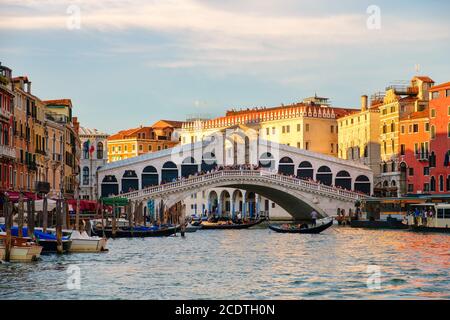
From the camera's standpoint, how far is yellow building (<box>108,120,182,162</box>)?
234 ft

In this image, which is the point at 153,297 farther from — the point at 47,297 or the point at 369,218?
the point at 369,218

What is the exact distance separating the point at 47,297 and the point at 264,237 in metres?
18.7

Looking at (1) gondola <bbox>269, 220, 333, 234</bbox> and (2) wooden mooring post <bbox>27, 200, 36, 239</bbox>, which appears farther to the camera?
(1) gondola <bbox>269, 220, 333, 234</bbox>

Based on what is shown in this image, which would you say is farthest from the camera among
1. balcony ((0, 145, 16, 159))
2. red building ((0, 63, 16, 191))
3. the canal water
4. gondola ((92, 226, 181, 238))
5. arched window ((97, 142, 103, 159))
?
Result: arched window ((97, 142, 103, 159))

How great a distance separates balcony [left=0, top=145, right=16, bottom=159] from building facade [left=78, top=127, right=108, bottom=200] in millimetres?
20530

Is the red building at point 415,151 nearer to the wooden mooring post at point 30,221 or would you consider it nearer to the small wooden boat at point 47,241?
the small wooden boat at point 47,241

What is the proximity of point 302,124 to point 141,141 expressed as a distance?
16.8 metres

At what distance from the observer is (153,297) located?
14.9m

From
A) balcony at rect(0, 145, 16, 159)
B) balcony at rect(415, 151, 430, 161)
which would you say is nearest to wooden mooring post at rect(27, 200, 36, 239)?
balcony at rect(0, 145, 16, 159)

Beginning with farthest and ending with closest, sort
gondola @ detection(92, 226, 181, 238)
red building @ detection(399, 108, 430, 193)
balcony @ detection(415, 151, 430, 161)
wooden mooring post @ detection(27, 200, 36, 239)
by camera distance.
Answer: red building @ detection(399, 108, 430, 193), balcony @ detection(415, 151, 430, 161), gondola @ detection(92, 226, 181, 238), wooden mooring post @ detection(27, 200, 36, 239)

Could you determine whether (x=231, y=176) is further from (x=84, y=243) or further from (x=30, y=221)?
(x=30, y=221)

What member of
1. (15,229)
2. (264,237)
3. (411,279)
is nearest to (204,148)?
(264,237)

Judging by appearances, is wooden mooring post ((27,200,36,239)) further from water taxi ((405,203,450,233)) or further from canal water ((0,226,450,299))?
water taxi ((405,203,450,233))

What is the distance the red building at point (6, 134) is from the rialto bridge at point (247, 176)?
48.7 feet
